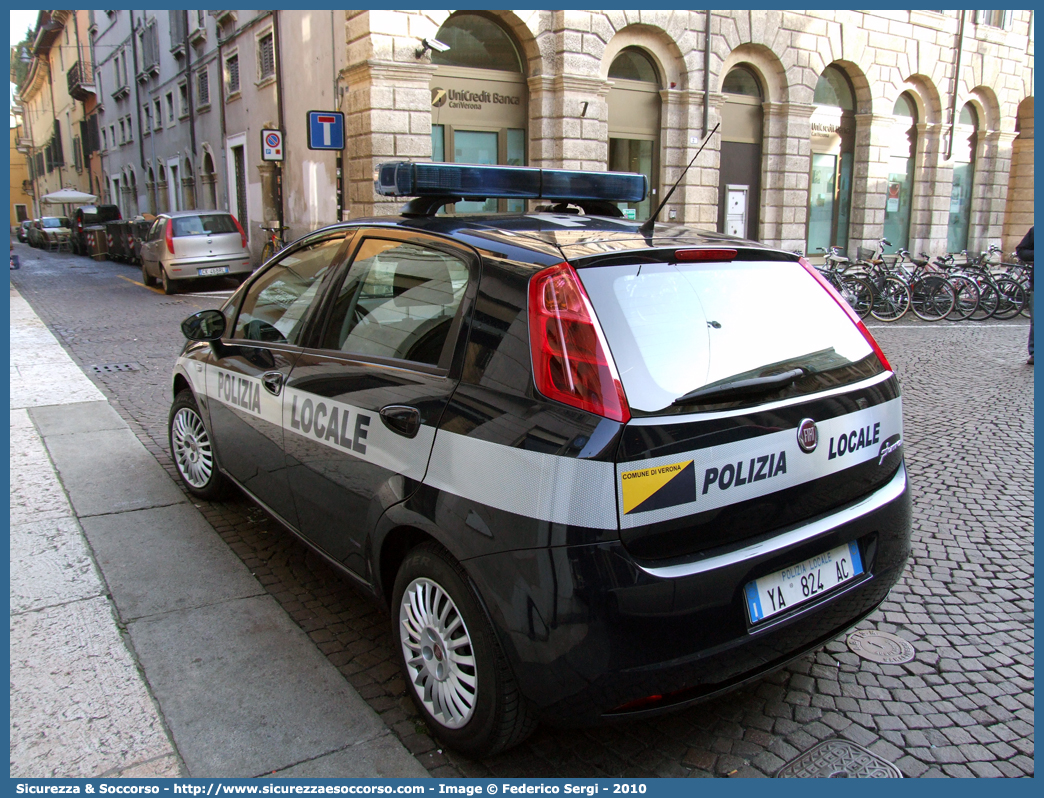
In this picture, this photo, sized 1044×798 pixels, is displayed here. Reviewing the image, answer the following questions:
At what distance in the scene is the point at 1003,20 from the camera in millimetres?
23469

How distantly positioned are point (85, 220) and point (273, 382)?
34.5 meters

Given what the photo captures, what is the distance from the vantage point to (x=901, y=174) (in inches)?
894

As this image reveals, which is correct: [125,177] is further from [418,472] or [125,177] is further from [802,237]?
[418,472]

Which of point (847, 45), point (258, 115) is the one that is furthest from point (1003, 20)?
point (258, 115)

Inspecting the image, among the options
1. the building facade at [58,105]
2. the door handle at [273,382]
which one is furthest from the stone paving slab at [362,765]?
the building facade at [58,105]

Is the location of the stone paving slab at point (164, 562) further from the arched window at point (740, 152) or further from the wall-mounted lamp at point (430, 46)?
the arched window at point (740, 152)

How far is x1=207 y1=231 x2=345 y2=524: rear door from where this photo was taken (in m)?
3.39

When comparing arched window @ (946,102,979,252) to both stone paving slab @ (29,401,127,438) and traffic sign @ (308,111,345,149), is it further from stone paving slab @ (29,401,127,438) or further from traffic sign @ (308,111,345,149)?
stone paving slab @ (29,401,127,438)

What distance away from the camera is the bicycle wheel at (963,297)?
13.0 m

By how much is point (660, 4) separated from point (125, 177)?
103 ft

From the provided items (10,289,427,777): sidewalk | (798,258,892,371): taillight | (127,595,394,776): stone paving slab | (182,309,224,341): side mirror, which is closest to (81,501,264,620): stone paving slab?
(10,289,427,777): sidewalk

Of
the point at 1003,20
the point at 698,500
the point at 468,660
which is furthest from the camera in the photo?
the point at 1003,20

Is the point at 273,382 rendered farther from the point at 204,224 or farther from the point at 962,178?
the point at 962,178

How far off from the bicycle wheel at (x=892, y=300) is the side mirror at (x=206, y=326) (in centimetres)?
1154
